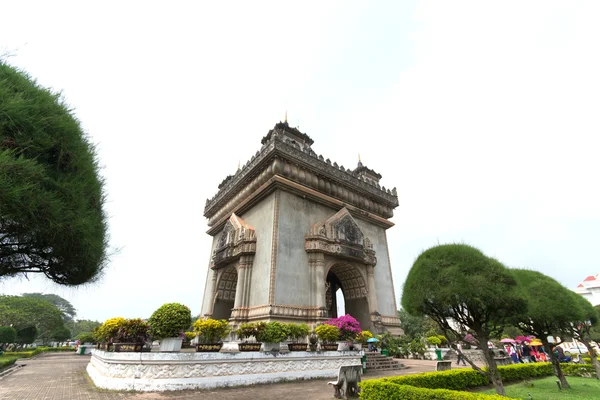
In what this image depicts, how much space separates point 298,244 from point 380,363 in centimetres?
778

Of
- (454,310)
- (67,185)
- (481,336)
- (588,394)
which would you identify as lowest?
(588,394)

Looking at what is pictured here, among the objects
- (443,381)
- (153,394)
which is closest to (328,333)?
(443,381)

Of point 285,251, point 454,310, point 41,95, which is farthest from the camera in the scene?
point 285,251

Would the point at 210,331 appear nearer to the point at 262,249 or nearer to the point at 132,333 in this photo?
the point at 132,333

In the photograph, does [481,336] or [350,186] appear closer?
[481,336]

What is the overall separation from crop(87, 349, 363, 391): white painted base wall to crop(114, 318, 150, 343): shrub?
2.00ft

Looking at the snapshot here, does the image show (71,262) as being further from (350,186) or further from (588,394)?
(350,186)

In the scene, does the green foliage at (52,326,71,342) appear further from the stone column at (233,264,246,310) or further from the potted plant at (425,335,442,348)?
the potted plant at (425,335,442,348)

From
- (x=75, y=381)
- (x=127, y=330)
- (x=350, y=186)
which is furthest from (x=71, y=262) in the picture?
(x=350, y=186)

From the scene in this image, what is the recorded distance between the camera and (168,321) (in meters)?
9.56

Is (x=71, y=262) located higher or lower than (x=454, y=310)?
higher

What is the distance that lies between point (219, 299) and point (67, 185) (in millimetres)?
17834

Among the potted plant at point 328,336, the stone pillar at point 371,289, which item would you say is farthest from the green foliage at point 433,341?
the potted plant at point 328,336

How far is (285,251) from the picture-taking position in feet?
56.9
